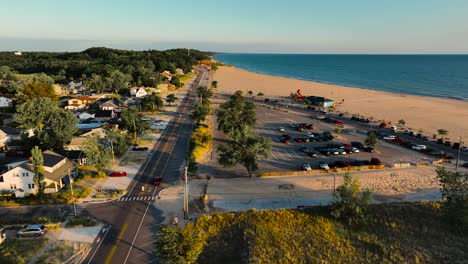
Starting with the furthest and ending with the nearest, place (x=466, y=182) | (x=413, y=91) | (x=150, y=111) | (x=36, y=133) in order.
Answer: (x=413, y=91) < (x=150, y=111) < (x=36, y=133) < (x=466, y=182)

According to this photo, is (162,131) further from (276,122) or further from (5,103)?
(5,103)

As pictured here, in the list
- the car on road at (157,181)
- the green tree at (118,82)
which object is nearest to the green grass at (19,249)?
the car on road at (157,181)

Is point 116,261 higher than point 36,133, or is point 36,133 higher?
point 36,133

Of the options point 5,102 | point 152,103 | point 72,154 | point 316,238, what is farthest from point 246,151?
point 5,102

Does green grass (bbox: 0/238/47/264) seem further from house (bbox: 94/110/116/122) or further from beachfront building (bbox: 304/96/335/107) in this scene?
beachfront building (bbox: 304/96/335/107)

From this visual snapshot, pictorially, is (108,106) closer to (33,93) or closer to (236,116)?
(33,93)

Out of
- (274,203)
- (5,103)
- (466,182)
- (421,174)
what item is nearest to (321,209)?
(274,203)

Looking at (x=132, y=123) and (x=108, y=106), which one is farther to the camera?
(x=108, y=106)

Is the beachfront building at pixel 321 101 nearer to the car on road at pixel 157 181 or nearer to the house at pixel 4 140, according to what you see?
the car on road at pixel 157 181
